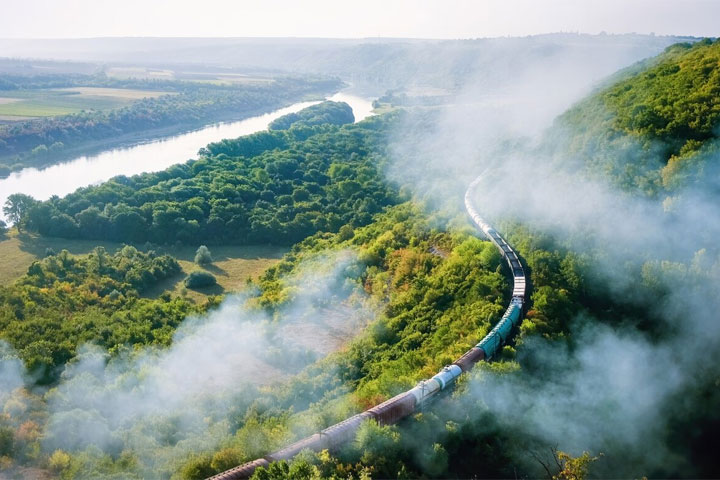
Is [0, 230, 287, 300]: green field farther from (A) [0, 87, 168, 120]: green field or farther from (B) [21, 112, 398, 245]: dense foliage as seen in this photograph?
(A) [0, 87, 168, 120]: green field

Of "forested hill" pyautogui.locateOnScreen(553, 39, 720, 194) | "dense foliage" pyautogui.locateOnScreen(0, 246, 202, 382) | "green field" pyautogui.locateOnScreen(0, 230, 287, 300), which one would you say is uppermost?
"forested hill" pyautogui.locateOnScreen(553, 39, 720, 194)

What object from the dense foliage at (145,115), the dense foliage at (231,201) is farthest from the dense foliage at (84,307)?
the dense foliage at (145,115)

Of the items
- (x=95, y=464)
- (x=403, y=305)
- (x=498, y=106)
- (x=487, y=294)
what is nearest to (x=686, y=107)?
(x=487, y=294)

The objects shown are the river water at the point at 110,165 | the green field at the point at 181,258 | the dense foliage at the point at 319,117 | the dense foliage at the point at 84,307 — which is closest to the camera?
the dense foliage at the point at 84,307

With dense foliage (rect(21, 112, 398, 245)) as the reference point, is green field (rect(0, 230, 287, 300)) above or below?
below

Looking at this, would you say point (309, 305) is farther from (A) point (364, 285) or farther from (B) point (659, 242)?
(B) point (659, 242)

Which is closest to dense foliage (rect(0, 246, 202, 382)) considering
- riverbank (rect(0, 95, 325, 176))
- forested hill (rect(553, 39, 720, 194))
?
forested hill (rect(553, 39, 720, 194))

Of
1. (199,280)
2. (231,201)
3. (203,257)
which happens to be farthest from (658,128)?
(231,201)

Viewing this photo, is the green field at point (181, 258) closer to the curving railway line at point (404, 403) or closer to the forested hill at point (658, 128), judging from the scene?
the curving railway line at point (404, 403)
